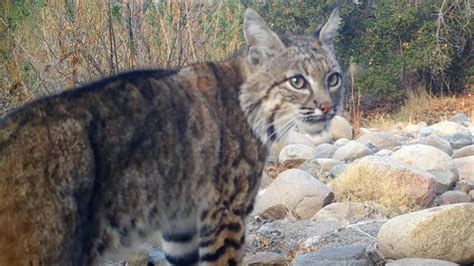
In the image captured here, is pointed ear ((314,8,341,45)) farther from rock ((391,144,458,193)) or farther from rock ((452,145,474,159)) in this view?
rock ((452,145,474,159))

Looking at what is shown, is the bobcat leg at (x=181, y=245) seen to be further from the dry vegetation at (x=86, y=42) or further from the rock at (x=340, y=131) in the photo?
the rock at (x=340, y=131)

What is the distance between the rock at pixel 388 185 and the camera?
8336 mm

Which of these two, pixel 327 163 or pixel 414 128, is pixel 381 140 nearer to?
pixel 327 163

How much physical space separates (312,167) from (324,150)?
174cm

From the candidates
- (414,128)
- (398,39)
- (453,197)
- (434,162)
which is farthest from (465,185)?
(398,39)

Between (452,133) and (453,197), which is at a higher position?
(452,133)

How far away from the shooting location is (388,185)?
27.7 feet

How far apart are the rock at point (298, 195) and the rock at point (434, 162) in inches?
58.6

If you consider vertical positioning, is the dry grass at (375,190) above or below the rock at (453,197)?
above

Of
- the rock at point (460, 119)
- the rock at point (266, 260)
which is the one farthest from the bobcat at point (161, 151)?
the rock at point (460, 119)

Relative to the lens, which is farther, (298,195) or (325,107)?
(298,195)

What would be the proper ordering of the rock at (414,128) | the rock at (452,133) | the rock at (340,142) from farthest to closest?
1. the rock at (414,128)
2. the rock at (340,142)
3. the rock at (452,133)

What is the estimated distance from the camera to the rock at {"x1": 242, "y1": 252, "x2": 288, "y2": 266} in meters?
6.28

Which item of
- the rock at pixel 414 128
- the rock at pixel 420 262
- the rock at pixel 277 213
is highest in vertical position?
the rock at pixel 414 128
